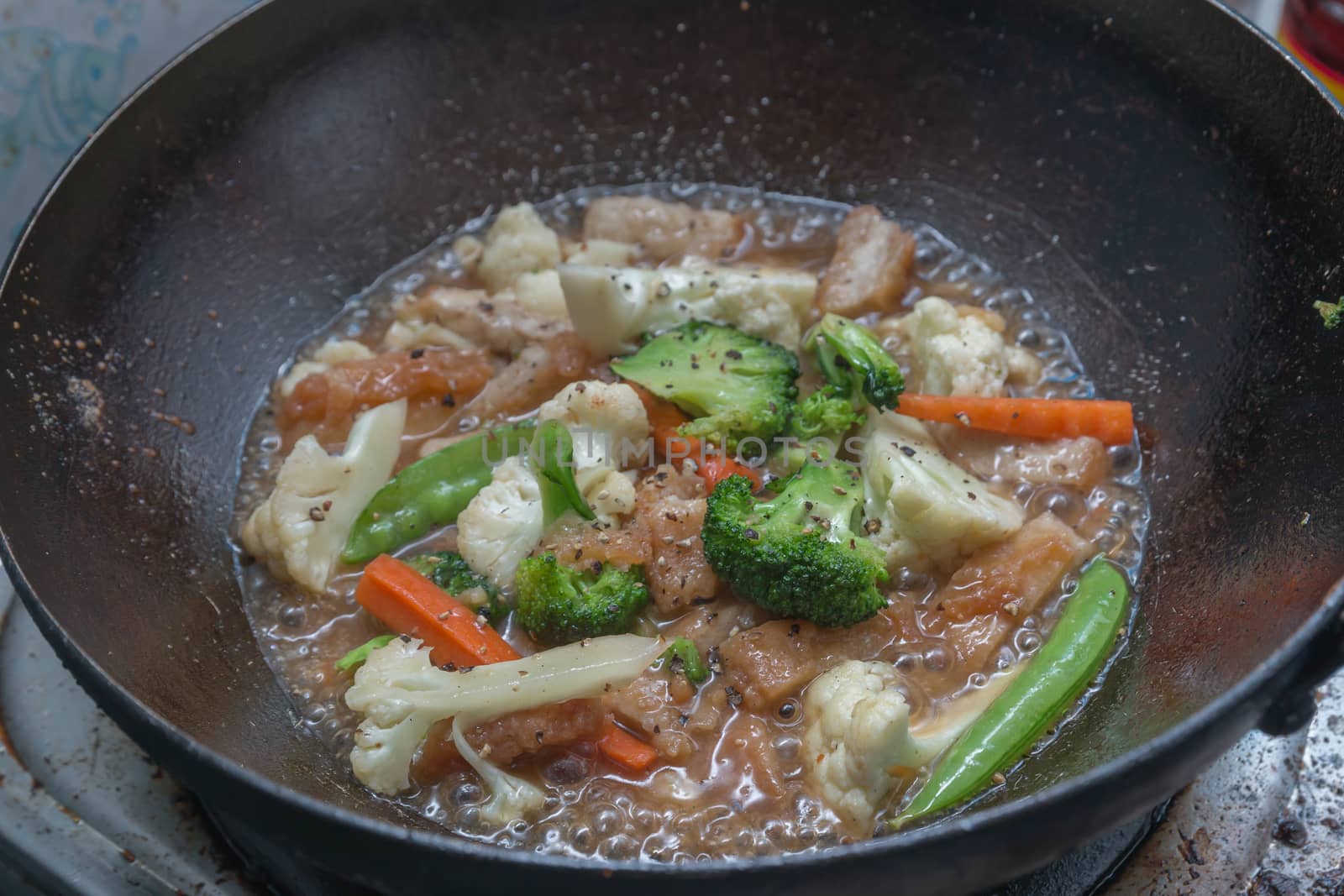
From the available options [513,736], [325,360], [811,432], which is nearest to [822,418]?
[811,432]

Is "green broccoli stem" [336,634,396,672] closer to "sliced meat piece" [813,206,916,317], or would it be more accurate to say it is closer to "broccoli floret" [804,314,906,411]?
"broccoli floret" [804,314,906,411]

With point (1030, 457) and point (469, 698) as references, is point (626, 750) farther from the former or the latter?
point (1030, 457)

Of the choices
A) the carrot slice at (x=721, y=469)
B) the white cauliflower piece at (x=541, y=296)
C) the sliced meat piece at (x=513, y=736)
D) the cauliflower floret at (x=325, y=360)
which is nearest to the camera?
the sliced meat piece at (x=513, y=736)

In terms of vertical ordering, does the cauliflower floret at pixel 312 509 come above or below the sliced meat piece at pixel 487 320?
below

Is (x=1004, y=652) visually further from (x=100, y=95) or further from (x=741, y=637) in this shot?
(x=100, y=95)

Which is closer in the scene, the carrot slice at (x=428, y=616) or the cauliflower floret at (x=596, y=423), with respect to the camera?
the carrot slice at (x=428, y=616)

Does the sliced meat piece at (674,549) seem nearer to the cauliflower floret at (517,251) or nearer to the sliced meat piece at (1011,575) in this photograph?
the sliced meat piece at (1011,575)

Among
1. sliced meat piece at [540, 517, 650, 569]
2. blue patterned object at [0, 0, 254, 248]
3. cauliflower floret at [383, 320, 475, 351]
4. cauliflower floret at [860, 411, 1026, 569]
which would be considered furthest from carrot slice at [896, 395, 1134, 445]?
blue patterned object at [0, 0, 254, 248]

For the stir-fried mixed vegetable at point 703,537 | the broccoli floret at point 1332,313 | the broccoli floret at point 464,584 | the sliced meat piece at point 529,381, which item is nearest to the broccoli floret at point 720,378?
the stir-fried mixed vegetable at point 703,537
